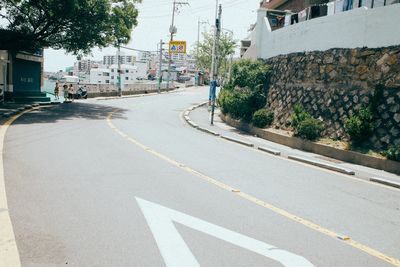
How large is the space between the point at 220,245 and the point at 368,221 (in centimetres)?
291

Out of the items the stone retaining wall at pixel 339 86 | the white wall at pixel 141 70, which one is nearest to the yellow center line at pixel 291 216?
the stone retaining wall at pixel 339 86

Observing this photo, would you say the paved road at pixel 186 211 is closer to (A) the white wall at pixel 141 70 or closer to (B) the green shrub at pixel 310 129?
(B) the green shrub at pixel 310 129

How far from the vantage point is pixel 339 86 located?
50.0ft

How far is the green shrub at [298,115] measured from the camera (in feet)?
50.9

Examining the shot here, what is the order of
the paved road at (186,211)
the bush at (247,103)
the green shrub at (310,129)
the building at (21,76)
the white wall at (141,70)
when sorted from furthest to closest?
the white wall at (141,70) → the building at (21,76) → the bush at (247,103) → the green shrub at (310,129) → the paved road at (186,211)

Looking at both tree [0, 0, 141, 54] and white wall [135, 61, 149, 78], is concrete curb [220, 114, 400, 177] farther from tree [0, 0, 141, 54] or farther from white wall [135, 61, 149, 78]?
white wall [135, 61, 149, 78]

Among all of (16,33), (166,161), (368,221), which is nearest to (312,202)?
(368,221)

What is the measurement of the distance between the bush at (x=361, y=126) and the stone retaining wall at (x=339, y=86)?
0.91 feet

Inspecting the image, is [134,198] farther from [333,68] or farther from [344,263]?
[333,68]

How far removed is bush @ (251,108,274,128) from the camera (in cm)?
1803

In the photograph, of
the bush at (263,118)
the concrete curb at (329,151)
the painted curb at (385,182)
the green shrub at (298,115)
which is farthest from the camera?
the bush at (263,118)

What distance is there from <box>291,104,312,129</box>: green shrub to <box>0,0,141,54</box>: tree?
1356 cm

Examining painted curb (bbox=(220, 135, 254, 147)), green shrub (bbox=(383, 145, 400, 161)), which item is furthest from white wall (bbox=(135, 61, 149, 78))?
green shrub (bbox=(383, 145, 400, 161))

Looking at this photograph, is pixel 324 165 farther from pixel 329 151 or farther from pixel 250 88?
pixel 250 88
